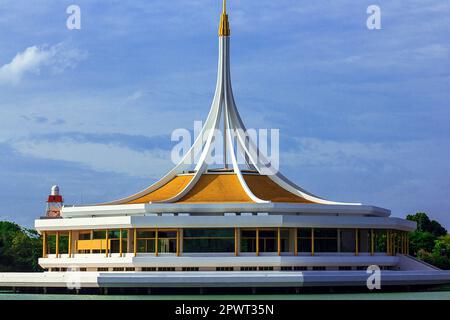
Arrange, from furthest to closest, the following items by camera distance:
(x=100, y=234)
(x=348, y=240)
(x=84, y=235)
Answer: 1. (x=84, y=235)
2. (x=100, y=234)
3. (x=348, y=240)

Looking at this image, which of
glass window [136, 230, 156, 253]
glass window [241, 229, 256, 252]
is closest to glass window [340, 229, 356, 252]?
glass window [241, 229, 256, 252]

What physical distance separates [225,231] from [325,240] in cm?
606

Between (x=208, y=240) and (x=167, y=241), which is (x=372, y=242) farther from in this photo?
(x=167, y=241)

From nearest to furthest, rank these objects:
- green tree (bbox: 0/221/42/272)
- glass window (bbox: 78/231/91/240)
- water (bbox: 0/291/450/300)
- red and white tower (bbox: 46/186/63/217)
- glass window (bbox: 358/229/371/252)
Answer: water (bbox: 0/291/450/300)
glass window (bbox: 358/229/371/252)
glass window (bbox: 78/231/91/240)
red and white tower (bbox: 46/186/63/217)
green tree (bbox: 0/221/42/272)

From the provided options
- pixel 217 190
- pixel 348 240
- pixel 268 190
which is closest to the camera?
pixel 348 240

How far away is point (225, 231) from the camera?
71812 mm

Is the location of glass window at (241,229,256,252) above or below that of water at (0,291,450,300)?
above

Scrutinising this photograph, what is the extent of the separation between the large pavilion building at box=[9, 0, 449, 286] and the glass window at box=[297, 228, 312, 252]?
0.19ft

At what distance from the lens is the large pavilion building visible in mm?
71125

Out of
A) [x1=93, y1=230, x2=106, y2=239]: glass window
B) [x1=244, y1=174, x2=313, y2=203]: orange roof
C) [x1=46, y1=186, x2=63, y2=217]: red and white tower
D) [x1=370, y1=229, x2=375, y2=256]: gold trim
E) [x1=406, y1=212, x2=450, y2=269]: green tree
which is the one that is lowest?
[x1=406, y1=212, x2=450, y2=269]: green tree

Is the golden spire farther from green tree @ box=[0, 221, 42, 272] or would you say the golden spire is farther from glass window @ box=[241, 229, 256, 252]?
green tree @ box=[0, 221, 42, 272]

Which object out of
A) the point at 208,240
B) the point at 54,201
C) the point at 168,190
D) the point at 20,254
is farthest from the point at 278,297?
the point at 20,254

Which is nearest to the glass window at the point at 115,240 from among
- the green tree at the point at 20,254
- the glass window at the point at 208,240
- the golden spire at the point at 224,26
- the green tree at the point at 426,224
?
the glass window at the point at 208,240
